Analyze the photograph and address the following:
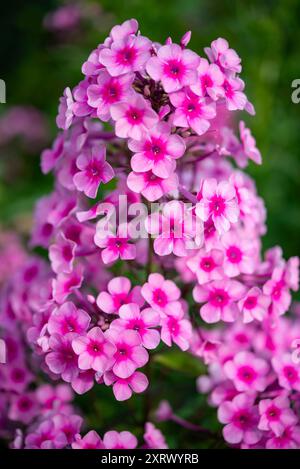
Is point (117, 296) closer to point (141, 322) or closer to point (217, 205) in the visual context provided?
point (141, 322)

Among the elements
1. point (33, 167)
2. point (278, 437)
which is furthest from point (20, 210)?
point (278, 437)

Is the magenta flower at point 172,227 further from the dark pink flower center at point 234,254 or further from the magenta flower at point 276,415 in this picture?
the magenta flower at point 276,415

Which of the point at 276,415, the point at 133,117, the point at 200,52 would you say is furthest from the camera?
the point at 200,52

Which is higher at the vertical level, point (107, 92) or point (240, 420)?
point (107, 92)

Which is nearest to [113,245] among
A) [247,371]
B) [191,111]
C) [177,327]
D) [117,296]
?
[117,296]

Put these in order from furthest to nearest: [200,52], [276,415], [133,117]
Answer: [200,52] → [276,415] → [133,117]

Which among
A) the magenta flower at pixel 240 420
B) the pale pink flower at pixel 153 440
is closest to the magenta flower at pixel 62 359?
the pale pink flower at pixel 153 440
